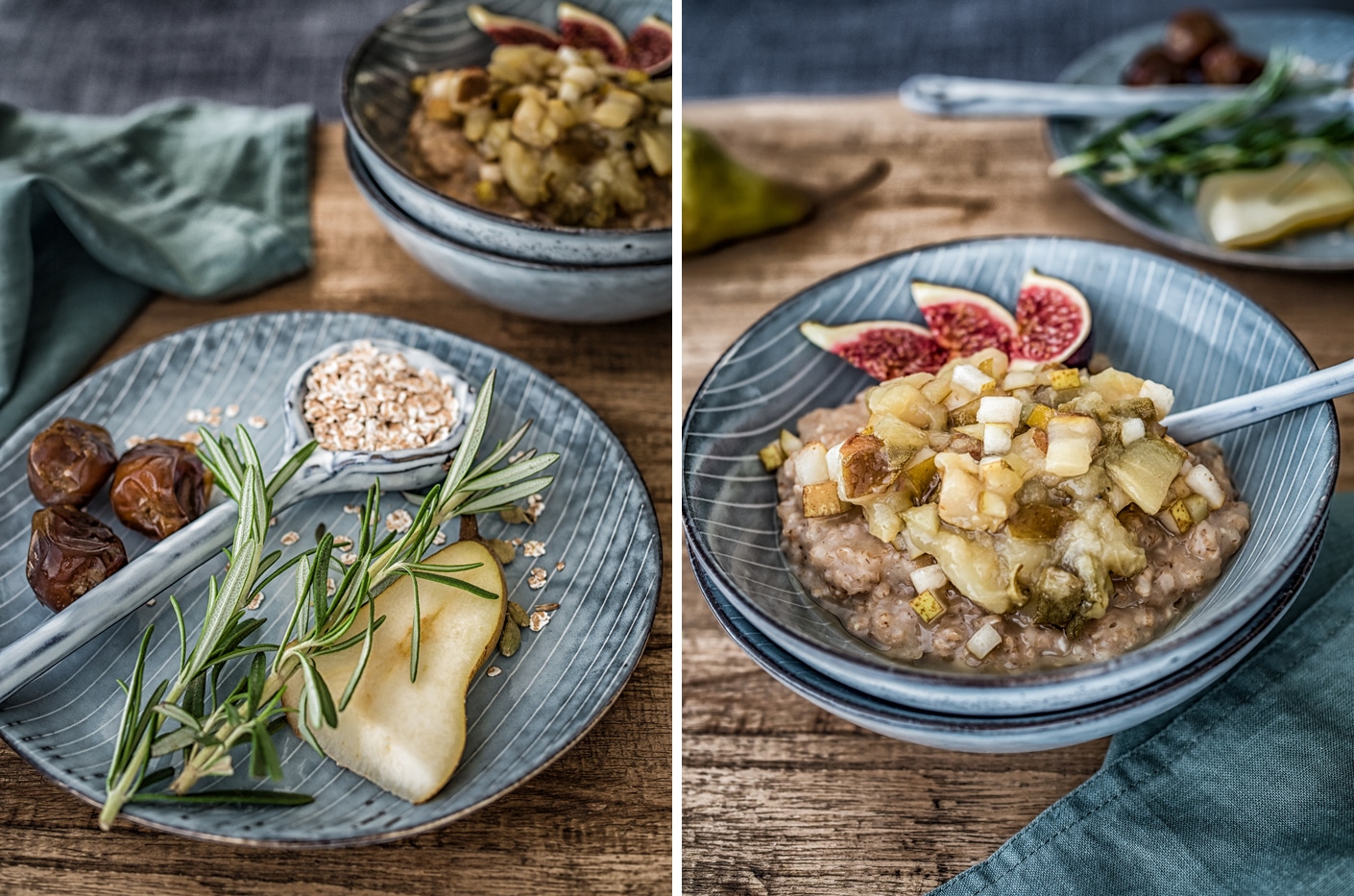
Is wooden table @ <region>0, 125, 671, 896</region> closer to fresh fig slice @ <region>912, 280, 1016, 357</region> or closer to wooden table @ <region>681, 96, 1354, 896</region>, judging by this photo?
wooden table @ <region>681, 96, 1354, 896</region>

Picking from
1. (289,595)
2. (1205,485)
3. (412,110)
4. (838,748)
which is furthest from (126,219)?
(1205,485)

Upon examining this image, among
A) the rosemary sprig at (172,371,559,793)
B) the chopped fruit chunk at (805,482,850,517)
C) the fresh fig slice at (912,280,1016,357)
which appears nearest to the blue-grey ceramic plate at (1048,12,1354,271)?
the fresh fig slice at (912,280,1016,357)

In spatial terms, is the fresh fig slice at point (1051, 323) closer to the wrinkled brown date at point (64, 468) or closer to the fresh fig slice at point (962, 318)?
the fresh fig slice at point (962, 318)

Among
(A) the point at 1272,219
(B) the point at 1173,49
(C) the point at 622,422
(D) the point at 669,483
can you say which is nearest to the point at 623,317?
(C) the point at 622,422

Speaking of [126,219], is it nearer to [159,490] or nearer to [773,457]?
[159,490]

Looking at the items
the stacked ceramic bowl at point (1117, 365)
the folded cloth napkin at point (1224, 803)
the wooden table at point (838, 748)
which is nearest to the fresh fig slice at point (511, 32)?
the wooden table at point (838, 748)

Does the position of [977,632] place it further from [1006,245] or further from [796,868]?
[1006,245]
